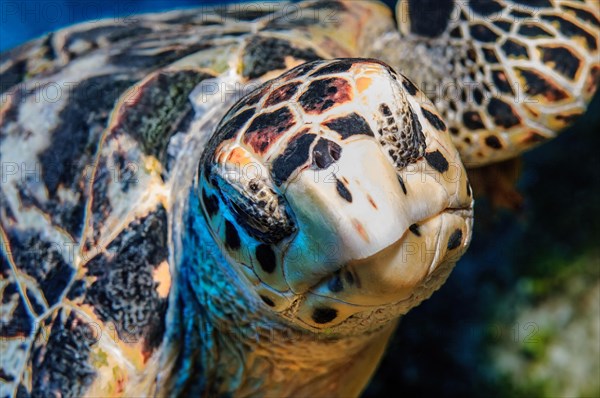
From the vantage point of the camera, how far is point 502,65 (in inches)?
78.5

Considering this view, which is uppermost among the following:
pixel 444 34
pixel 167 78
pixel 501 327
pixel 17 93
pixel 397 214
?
pixel 17 93

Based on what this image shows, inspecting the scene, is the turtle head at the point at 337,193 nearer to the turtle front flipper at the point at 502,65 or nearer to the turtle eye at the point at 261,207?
the turtle eye at the point at 261,207

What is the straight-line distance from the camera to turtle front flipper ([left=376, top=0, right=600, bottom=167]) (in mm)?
1942

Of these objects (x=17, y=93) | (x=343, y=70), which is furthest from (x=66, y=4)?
(x=343, y=70)

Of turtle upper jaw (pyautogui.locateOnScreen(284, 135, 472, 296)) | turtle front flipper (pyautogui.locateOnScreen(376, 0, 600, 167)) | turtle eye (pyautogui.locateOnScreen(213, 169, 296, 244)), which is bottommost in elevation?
turtle front flipper (pyautogui.locateOnScreen(376, 0, 600, 167))

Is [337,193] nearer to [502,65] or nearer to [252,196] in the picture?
[252,196]

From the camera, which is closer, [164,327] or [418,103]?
[418,103]

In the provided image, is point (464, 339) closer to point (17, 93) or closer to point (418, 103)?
point (418, 103)

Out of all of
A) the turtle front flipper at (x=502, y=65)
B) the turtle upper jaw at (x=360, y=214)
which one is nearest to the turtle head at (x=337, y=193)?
the turtle upper jaw at (x=360, y=214)

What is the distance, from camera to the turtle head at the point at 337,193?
3.71 feet

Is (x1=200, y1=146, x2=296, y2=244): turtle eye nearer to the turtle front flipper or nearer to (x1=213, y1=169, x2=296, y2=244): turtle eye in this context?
(x1=213, y1=169, x2=296, y2=244): turtle eye

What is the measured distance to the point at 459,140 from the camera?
2.03m

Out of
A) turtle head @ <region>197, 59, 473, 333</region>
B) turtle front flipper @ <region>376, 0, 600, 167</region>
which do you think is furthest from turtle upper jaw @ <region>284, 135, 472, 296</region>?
turtle front flipper @ <region>376, 0, 600, 167</region>

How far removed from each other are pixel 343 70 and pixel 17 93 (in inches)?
39.9
